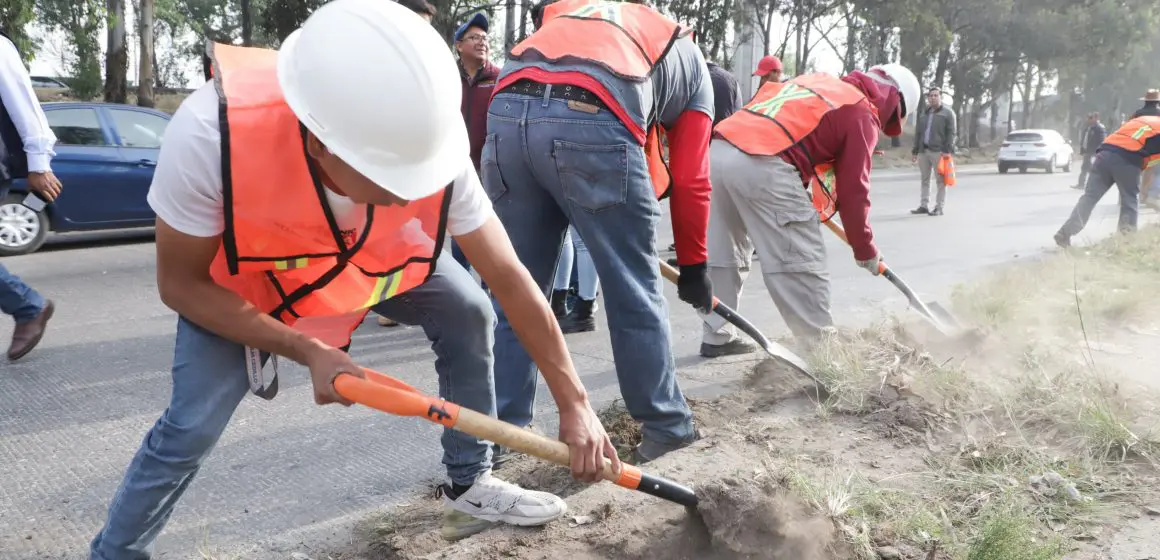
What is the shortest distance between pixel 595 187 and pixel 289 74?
119 centimetres

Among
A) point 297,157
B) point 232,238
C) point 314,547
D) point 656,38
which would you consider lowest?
point 314,547

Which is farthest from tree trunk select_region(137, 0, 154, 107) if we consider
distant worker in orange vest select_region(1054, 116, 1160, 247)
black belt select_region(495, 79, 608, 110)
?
black belt select_region(495, 79, 608, 110)

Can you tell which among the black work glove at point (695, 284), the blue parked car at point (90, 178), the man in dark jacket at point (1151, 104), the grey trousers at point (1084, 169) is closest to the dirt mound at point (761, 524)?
the black work glove at point (695, 284)

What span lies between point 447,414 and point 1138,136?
887 cm

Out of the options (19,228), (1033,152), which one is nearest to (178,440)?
(19,228)

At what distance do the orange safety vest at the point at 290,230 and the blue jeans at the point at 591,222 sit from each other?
28.4 inches

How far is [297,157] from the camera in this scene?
1.89 m

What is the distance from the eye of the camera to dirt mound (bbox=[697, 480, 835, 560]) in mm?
2406

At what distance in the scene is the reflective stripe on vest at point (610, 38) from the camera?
2.84m

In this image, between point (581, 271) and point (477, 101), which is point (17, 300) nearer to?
point (477, 101)

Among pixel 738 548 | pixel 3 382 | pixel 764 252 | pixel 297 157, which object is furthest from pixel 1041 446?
pixel 3 382

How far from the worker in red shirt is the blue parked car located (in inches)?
263

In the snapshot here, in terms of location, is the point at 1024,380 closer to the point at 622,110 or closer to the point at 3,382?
the point at 622,110

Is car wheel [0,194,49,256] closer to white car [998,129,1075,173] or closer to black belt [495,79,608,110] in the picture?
black belt [495,79,608,110]
